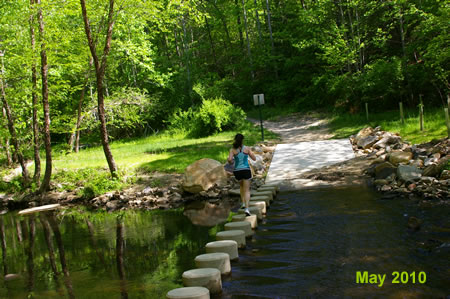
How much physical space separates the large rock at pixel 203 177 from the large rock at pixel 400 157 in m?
5.38

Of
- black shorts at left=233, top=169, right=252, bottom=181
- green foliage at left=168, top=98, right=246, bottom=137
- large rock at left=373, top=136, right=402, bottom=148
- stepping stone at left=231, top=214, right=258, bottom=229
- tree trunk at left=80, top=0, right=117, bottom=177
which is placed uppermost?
tree trunk at left=80, top=0, right=117, bottom=177

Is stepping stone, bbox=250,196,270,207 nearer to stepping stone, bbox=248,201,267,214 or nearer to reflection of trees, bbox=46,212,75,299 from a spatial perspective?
stepping stone, bbox=248,201,267,214

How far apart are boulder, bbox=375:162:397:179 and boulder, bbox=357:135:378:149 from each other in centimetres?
363

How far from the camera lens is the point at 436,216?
8.14m

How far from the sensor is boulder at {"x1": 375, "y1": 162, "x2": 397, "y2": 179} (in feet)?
38.6

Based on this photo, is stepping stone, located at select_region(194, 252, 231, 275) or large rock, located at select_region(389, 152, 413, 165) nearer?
stepping stone, located at select_region(194, 252, 231, 275)

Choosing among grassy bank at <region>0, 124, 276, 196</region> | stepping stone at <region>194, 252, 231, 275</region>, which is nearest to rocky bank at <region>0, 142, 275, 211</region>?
grassy bank at <region>0, 124, 276, 196</region>

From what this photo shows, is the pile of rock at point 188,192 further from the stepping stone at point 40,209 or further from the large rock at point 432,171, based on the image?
the large rock at point 432,171

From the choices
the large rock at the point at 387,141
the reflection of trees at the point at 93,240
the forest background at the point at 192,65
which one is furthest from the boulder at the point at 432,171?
the reflection of trees at the point at 93,240

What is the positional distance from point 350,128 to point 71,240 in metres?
14.8

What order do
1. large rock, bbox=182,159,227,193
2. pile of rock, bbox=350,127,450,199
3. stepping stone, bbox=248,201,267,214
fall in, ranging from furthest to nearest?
1. large rock, bbox=182,159,227,193
2. pile of rock, bbox=350,127,450,199
3. stepping stone, bbox=248,201,267,214

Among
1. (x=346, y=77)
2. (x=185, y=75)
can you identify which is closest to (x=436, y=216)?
(x=346, y=77)

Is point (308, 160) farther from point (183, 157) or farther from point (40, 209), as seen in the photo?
point (40, 209)

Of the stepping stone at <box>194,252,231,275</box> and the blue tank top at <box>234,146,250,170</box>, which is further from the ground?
the blue tank top at <box>234,146,250,170</box>
